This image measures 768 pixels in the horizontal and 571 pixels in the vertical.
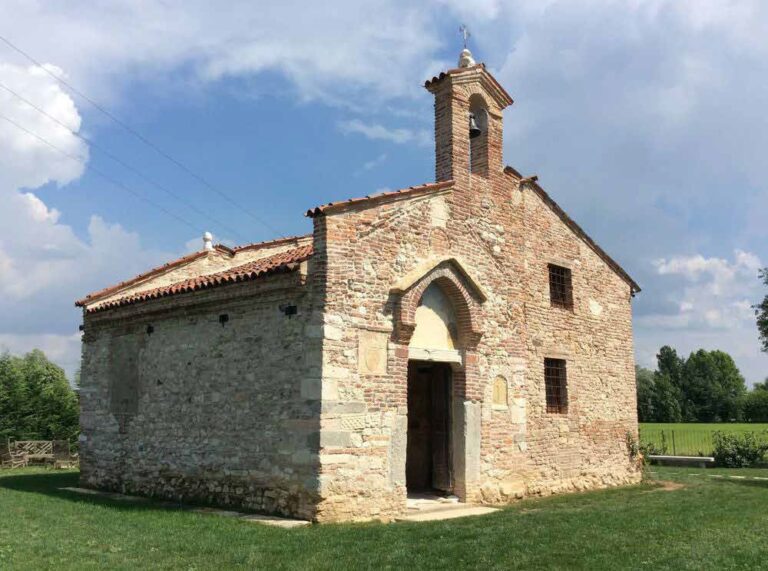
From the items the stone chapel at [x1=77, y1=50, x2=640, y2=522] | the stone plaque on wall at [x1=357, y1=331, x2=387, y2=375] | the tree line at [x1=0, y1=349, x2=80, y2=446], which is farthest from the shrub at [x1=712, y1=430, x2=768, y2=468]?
the tree line at [x1=0, y1=349, x2=80, y2=446]

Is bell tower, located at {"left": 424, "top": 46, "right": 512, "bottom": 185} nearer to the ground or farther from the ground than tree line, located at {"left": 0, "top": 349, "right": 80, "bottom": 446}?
farther from the ground

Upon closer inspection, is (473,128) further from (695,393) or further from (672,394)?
(695,393)

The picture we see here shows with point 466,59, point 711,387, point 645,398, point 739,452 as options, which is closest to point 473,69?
Result: point 466,59

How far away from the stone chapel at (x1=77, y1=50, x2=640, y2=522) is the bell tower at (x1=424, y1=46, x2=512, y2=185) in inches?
1.5

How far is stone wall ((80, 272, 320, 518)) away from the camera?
1024 centimetres

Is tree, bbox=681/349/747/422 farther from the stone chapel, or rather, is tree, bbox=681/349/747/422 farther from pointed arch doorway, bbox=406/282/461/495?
pointed arch doorway, bbox=406/282/461/495

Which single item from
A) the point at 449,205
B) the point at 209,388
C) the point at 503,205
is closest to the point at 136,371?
the point at 209,388

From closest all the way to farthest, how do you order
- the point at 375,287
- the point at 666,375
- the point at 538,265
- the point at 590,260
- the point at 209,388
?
the point at 375,287 < the point at 209,388 < the point at 538,265 < the point at 590,260 < the point at 666,375

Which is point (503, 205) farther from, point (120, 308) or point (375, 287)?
point (120, 308)

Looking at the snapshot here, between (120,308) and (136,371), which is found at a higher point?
(120,308)

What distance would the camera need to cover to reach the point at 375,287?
10.8 m

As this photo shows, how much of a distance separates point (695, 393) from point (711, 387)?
1.60 metres

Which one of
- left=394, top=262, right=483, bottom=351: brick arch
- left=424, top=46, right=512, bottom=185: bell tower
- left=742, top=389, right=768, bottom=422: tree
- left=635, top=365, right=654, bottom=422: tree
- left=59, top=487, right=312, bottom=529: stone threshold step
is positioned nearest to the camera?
left=59, top=487, right=312, bottom=529: stone threshold step

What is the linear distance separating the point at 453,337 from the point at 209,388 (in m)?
4.41
